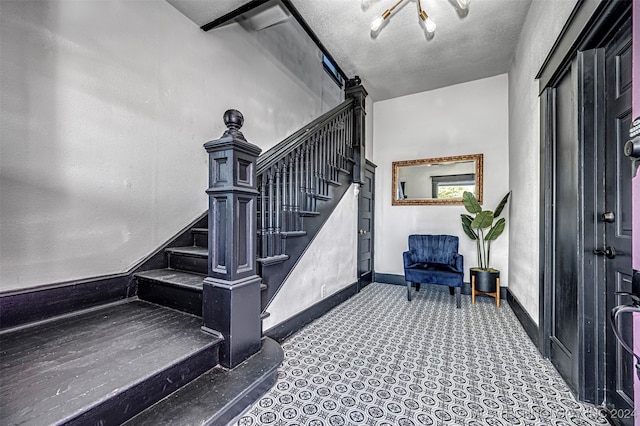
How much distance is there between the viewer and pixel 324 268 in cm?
314

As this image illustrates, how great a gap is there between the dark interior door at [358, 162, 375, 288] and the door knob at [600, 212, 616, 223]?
9.47 feet

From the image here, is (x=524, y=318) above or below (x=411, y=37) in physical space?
below

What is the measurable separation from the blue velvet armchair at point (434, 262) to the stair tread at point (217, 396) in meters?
2.54

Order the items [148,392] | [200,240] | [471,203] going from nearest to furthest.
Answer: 1. [148,392]
2. [200,240]
3. [471,203]

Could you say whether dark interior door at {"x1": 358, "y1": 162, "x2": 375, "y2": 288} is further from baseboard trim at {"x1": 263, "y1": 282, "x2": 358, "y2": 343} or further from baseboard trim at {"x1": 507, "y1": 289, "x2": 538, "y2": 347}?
baseboard trim at {"x1": 507, "y1": 289, "x2": 538, "y2": 347}

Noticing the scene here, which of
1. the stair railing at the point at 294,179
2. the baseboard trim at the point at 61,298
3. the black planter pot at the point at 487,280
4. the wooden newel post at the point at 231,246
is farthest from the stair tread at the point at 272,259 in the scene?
the black planter pot at the point at 487,280

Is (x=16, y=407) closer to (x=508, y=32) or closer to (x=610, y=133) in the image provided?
(x=610, y=133)

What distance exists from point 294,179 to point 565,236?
6.97 ft

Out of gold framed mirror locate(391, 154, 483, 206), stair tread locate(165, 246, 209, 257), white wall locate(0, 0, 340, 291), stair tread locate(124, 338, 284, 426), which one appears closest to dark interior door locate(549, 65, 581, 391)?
stair tread locate(124, 338, 284, 426)

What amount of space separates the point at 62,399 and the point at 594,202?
111 inches

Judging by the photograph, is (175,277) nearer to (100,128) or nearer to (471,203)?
(100,128)

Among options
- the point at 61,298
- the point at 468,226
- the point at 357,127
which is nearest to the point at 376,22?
the point at 357,127

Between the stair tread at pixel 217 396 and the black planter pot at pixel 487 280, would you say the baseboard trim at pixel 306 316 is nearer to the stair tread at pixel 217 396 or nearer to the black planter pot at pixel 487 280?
the stair tread at pixel 217 396

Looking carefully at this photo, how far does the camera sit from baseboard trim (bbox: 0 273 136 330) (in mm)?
1567
